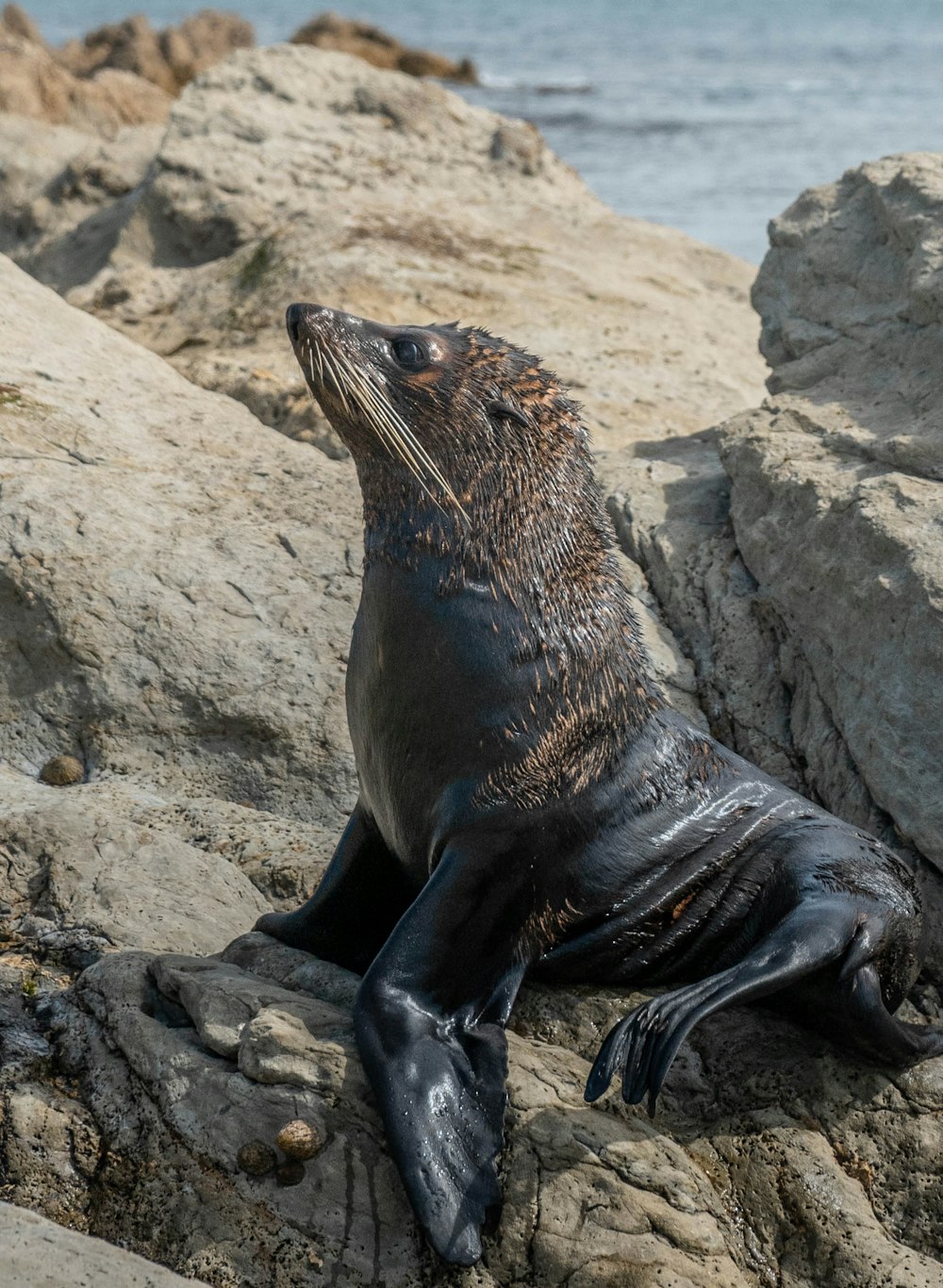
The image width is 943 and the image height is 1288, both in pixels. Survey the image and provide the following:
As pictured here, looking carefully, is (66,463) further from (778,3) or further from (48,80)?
(778,3)

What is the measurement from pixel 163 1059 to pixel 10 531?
2.95 m

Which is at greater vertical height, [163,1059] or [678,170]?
[678,170]

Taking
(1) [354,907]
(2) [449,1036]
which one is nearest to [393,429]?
(1) [354,907]

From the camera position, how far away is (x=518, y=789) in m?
4.25

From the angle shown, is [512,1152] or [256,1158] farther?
[512,1152]

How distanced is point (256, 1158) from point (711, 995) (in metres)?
1.17

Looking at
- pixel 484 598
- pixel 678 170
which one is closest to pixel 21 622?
pixel 484 598

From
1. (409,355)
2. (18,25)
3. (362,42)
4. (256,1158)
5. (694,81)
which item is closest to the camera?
(256,1158)

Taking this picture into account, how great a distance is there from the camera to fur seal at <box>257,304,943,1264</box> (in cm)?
412

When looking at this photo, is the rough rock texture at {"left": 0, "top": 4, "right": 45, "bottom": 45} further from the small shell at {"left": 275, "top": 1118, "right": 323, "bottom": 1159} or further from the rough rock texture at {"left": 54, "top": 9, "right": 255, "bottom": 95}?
the small shell at {"left": 275, "top": 1118, "right": 323, "bottom": 1159}

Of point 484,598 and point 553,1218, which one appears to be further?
point 484,598

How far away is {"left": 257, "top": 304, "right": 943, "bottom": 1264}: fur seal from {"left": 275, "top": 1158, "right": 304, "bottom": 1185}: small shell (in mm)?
324

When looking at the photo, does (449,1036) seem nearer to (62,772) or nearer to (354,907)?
(354,907)

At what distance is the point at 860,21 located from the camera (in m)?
59.0
